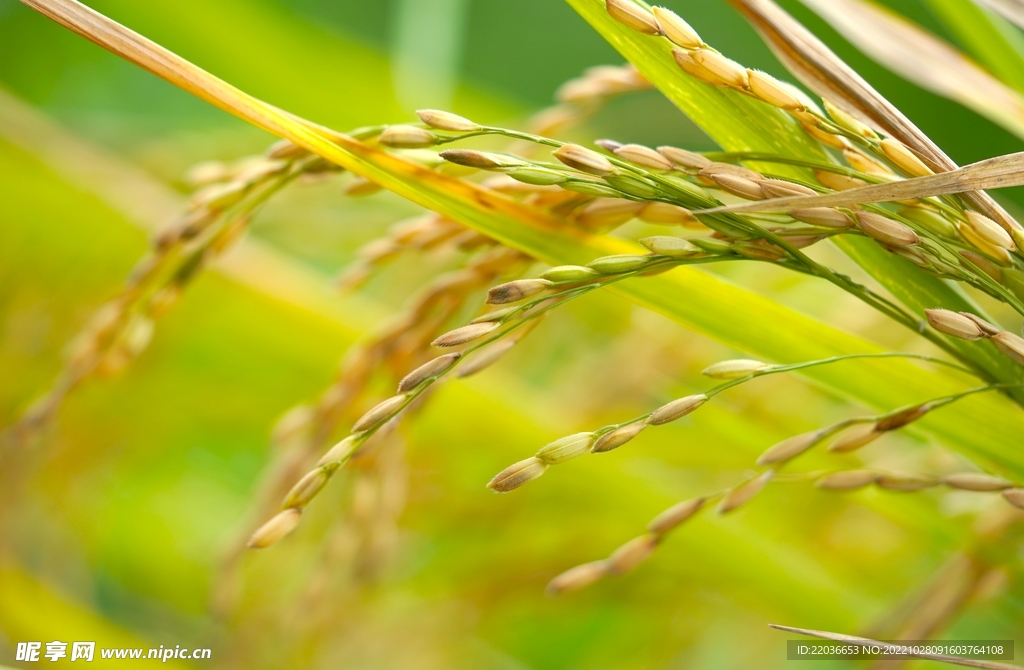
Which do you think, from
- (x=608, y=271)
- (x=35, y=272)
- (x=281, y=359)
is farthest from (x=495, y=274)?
(x=35, y=272)

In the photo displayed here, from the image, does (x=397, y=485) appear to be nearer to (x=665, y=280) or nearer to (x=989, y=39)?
(x=665, y=280)

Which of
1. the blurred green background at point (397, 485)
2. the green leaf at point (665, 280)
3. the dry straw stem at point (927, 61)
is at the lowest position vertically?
the blurred green background at point (397, 485)

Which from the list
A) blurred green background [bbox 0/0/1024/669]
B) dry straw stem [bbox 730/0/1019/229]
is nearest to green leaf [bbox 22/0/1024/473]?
dry straw stem [bbox 730/0/1019/229]

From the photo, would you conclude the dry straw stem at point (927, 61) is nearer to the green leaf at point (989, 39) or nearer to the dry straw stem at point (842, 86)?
the green leaf at point (989, 39)

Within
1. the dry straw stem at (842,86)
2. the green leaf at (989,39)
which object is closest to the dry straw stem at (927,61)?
the green leaf at (989,39)

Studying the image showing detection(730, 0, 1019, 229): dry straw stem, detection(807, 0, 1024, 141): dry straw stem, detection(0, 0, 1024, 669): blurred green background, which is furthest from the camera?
detection(0, 0, 1024, 669): blurred green background

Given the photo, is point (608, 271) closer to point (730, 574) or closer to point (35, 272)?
point (730, 574)

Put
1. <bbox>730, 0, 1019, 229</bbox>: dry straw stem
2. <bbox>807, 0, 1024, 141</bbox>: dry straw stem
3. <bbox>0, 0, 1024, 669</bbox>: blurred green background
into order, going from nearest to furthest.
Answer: <bbox>730, 0, 1019, 229</bbox>: dry straw stem → <bbox>807, 0, 1024, 141</bbox>: dry straw stem → <bbox>0, 0, 1024, 669</bbox>: blurred green background

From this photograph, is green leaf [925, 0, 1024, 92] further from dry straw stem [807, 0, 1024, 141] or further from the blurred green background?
the blurred green background

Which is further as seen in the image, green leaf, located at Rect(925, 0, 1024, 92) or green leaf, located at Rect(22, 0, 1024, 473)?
green leaf, located at Rect(925, 0, 1024, 92)
